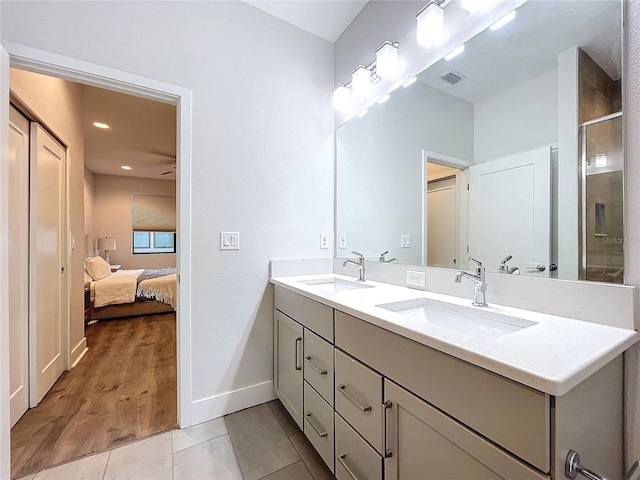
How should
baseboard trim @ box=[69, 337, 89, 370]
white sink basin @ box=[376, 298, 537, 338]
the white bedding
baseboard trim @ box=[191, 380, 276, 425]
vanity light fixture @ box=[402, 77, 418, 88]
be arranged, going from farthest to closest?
the white bedding
baseboard trim @ box=[69, 337, 89, 370]
baseboard trim @ box=[191, 380, 276, 425]
vanity light fixture @ box=[402, 77, 418, 88]
white sink basin @ box=[376, 298, 537, 338]

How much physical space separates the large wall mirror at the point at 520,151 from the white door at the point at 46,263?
2325mm

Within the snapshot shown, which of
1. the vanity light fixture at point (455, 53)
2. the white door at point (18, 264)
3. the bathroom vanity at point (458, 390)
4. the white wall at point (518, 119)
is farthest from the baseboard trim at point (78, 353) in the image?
the vanity light fixture at point (455, 53)

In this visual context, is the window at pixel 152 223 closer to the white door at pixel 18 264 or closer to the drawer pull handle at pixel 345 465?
the white door at pixel 18 264

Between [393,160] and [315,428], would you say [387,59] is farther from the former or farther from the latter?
[315,428]

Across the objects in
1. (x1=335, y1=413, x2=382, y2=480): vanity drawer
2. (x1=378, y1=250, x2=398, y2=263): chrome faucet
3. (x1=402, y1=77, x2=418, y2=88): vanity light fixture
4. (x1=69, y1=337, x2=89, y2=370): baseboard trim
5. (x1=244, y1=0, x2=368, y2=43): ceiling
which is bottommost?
(x1=69, y1=337, x2=89, y2=370): baseboard trim

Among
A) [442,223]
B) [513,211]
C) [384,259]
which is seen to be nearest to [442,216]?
[442,223]

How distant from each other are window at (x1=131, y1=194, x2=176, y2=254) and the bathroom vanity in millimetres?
6214

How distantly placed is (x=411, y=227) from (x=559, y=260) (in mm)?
733

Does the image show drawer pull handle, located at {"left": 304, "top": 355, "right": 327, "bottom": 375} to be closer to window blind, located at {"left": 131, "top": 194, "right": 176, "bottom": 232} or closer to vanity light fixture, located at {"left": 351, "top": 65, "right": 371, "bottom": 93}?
vanity light fixture, located at {"left": 351, "top": 65, "right": 371, "bottom": 93}

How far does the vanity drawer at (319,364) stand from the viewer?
1253mm

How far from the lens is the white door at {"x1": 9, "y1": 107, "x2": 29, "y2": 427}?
1628 mm

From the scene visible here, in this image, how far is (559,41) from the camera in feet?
3.33

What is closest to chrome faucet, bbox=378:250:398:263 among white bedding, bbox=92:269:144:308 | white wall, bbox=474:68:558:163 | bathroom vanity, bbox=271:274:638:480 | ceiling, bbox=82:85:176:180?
bathroom vanity, bbox=271:274:638:480

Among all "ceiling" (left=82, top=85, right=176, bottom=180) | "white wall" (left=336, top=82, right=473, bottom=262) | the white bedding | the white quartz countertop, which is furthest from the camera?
the white bedding
